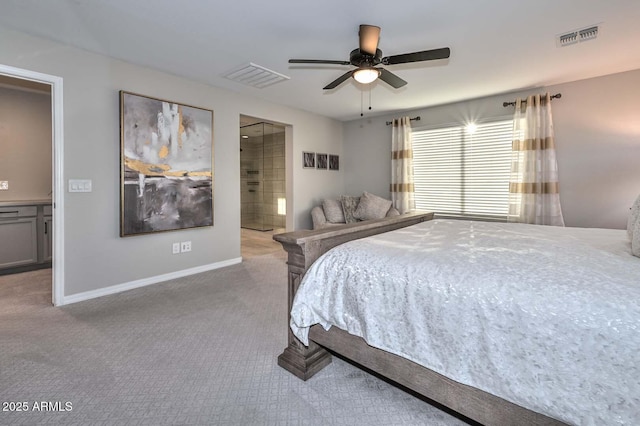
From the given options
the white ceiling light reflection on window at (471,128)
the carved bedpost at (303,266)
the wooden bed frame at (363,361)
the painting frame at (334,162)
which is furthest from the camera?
the painting frame at (334,162)

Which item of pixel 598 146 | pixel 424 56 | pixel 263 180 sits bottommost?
pixel 263 180

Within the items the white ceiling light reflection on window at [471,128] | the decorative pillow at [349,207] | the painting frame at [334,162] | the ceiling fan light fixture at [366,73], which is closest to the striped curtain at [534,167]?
the white ceiling light reflection on window at [471,128]

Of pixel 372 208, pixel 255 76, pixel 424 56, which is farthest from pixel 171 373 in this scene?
pixel 372 208

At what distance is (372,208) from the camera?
207 inches

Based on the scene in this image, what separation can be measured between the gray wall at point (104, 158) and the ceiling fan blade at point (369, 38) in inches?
99.3

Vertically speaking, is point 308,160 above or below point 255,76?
below

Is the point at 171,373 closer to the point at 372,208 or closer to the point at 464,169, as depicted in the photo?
the point at 372,208

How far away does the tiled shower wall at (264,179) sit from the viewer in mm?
6508

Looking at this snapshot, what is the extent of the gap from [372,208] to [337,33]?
10.1 feet

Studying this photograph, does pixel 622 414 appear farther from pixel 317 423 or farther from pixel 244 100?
pixel 244 100

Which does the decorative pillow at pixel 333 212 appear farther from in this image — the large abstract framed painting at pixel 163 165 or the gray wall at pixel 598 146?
the gray wall at pixel 598 146

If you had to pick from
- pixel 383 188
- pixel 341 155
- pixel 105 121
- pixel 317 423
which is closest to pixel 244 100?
pixel 105 121

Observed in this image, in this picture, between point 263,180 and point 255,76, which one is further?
point 263,180

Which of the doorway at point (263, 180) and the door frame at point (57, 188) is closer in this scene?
the door frame at point (57, 188)
